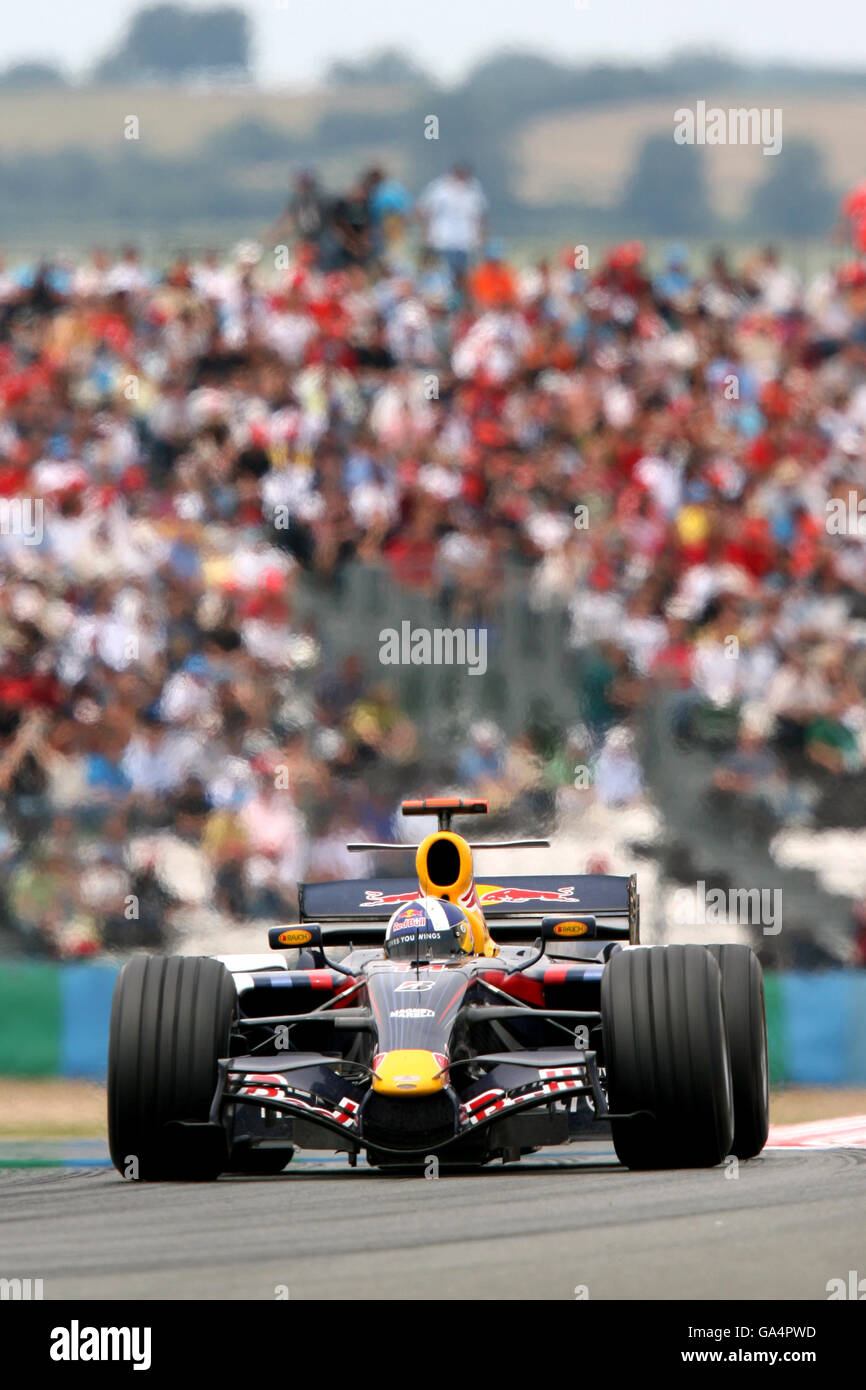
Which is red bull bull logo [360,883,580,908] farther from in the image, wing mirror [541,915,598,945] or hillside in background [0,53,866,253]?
hillside in background [0,53,866,253]

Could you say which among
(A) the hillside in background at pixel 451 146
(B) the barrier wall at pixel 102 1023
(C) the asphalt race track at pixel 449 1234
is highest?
(A) the hillside in background at pixel 451 146

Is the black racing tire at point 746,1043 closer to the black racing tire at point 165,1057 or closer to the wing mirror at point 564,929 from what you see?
the wing mirror at point 564,929

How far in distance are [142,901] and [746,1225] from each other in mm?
8016

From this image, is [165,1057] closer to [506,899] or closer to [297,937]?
[297,937]

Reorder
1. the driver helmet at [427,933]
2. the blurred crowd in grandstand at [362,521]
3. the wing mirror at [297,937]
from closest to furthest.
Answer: the driver helmet at [427,933], the wing mirror at [297,937], the blurred crowd in grandstand at [362,521]

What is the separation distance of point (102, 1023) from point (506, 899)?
4.23 m

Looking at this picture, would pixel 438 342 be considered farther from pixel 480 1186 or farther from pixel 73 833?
pixel 480 1186

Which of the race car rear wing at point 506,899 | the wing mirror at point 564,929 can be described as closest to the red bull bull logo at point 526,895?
the race car rear wing at point 506,899

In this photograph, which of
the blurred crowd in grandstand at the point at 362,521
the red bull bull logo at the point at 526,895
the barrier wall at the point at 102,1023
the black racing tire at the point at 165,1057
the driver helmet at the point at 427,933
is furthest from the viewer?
the blurred crowd in grandstand at the point at 362,521

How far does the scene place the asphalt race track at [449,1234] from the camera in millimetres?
5215

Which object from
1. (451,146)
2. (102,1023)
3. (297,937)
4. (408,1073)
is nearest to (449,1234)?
(408,1073)

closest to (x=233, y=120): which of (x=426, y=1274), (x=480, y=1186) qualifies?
(x=480, y=1186)

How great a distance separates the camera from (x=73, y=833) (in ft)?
46.1

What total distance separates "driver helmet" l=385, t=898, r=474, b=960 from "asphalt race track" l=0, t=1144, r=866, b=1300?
830mm
